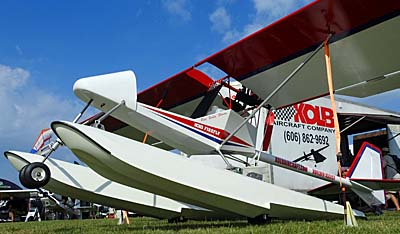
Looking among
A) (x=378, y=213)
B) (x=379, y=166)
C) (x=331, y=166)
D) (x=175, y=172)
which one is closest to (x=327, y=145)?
(x=331, y=166)

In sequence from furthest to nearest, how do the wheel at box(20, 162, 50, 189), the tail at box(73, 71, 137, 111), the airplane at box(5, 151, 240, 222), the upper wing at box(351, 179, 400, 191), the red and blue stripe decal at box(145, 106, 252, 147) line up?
the upper wing at box(351, 179, 400, 191)
the airplane at box(5, 151, 240, 222)
the red and blue stripe decal at box(145, 106, 252, 147)
the tail at box(73, 71, 137, 111)
the wheel at box(20, 162, 50, 189)

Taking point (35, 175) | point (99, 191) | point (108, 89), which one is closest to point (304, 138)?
point (99, 191)

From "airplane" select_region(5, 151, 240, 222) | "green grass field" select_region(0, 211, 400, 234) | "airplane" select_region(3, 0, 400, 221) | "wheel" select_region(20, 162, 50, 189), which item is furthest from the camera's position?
"airplane" select_region(5, 151, 240, 222)

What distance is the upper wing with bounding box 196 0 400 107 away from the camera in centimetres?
523

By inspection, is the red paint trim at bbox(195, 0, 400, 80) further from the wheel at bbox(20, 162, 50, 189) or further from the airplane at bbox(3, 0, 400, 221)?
the wheel at bbox(20, 162, 50, 189)

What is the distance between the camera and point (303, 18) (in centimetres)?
534

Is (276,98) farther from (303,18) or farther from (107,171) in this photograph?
(107,171)

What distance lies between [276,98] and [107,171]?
393 cm

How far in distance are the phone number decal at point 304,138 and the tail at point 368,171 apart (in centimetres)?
236

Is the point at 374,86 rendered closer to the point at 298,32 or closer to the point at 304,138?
the point at 298,32

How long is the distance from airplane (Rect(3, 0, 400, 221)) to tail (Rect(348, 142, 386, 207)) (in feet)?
0.88

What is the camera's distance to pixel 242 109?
759 centimetres

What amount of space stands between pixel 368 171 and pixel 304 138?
2875 millimetres

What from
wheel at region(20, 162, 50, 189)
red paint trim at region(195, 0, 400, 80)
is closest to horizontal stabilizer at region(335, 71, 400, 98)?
red paint trim at region(195, 0, 400, 80)
